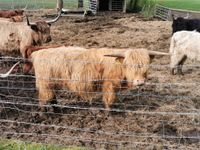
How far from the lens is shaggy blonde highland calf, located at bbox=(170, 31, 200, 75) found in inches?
333

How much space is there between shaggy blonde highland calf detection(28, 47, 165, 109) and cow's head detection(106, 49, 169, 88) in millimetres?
157

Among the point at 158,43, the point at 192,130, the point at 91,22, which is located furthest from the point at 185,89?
the point at 91,22

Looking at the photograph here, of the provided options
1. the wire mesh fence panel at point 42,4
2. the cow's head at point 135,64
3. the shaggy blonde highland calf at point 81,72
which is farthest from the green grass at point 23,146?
the wire mesh fence panel at point 42,4

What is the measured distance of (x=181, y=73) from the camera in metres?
8.86

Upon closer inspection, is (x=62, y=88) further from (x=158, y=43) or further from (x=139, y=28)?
(x=139, y=28)

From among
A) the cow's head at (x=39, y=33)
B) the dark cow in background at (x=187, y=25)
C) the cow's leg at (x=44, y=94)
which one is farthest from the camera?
the dark cow in background at (x=187, y=25)

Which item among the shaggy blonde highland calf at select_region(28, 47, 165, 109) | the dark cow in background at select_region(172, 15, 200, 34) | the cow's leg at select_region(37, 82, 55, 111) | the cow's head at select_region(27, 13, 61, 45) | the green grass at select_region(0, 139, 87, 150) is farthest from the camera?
the dark cow in background at select_region(172, 15, 200, 34)

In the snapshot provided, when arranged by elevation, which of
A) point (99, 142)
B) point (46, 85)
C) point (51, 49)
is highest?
point (51, 49)

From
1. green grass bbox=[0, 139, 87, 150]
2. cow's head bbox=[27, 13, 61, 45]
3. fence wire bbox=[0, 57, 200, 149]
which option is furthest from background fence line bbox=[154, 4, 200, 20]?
green grass bbox=[0, 139, 87, 150]

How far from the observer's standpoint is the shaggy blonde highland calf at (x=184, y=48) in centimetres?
845

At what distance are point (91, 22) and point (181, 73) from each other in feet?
23.6

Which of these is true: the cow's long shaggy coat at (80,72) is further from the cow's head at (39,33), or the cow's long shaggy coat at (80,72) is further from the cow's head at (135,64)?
the cow's head at (39,33)

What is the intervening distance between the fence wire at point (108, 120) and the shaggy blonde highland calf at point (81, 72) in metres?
0.07

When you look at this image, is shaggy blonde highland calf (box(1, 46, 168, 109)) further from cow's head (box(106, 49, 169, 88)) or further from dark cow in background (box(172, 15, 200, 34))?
dark cow in background (box(172, 15, 200, 34))
